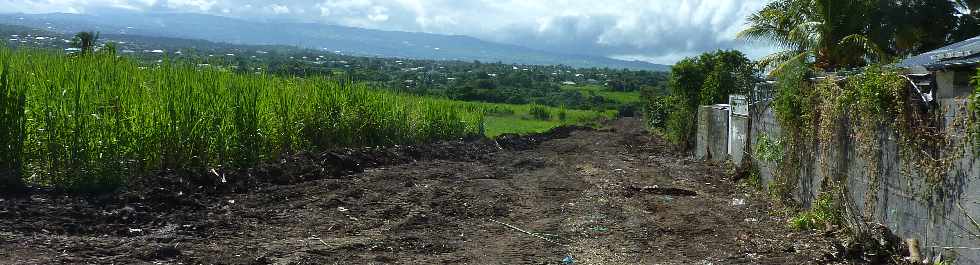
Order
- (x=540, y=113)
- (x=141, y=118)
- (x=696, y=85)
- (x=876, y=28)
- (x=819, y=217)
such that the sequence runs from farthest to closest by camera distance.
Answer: (x=540, y=113)
(x=696, y=85)
(x=876, y=28)
(x=819, y=217)
(x=141, y=118)

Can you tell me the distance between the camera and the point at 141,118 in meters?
9.32

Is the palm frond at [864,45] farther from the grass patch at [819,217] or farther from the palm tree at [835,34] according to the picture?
the grass patch at [819,217]

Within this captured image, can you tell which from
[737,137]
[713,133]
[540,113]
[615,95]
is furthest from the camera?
[615,95]

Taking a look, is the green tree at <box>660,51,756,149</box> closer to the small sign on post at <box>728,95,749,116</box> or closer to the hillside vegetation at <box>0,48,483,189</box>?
the small sign on post at <box>728,95,749,116</box>

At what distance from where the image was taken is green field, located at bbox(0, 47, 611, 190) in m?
8.26

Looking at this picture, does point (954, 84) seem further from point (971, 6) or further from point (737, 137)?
point (971, 6)

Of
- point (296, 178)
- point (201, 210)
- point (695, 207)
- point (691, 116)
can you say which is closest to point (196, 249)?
point (201, 210)

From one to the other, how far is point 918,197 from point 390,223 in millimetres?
5433

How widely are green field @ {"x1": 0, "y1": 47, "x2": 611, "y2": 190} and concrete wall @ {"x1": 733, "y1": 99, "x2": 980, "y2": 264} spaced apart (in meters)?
7.83

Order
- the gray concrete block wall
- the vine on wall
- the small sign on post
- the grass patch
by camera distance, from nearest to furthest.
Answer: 1. the vine on wall
2. the grass patch
3. the gray concrete block wall
4. the small sign on post

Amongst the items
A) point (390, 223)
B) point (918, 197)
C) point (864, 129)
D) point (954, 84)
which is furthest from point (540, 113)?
point (954, 84)

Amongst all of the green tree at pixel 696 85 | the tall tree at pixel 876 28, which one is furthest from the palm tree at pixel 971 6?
the green tree at pixel 696 85

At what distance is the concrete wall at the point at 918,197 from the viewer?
622cm

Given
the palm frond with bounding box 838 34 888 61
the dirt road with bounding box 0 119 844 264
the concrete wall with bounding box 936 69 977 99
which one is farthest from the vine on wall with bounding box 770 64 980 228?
the palm frond with bounding box 838 34 888 61
